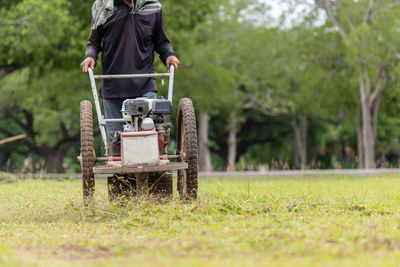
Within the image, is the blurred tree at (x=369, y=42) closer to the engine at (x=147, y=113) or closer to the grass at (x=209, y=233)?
the grass at (x=209, y=233)

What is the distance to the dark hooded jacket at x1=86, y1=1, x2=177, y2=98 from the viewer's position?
663 centimetres

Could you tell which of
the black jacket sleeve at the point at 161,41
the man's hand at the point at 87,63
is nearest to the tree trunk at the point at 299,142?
the black jacket sleeve at the point at 161,41

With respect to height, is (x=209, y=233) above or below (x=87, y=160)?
below

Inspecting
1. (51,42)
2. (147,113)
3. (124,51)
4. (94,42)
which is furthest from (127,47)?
(51,42)

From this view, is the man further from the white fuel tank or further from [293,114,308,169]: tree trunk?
[293,114,308,169]: tree trunk

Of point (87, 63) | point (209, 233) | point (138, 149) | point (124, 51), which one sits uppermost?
point (124, 51)

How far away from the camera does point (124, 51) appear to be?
6633mm

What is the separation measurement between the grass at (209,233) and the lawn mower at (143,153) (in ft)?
0.90

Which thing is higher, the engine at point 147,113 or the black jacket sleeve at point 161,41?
the black jacket sleeve at point 161,41

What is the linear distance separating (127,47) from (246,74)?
28.5 metres

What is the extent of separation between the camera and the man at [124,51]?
21.7 ft

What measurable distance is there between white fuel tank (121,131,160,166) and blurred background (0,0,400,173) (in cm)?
635

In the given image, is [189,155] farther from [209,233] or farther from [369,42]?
[369,42]

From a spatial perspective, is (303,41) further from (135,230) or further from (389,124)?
(135,230)
